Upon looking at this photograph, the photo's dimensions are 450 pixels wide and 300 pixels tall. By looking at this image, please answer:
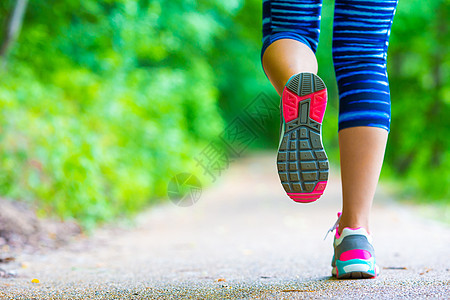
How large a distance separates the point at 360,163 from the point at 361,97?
8.3 inches

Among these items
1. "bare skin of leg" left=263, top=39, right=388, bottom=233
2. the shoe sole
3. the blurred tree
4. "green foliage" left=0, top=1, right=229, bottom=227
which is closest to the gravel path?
the shoe sole

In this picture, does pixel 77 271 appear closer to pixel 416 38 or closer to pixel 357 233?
pixel 357 233

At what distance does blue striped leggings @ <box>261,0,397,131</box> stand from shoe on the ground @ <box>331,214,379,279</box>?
1.11 feet

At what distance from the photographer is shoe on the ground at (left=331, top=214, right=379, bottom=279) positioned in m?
1.51

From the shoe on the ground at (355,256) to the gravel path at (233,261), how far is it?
38mm

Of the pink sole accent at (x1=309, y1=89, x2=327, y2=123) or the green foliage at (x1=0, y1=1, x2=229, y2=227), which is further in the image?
the green foliage at (x1=0, y1=1, x2=229, y2=227)

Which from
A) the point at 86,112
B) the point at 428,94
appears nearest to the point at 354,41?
the point at 86,112

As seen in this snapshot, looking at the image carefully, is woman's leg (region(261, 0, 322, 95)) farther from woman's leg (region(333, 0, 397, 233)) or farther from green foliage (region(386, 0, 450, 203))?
green foliage (region(386, 0, 450, 203))

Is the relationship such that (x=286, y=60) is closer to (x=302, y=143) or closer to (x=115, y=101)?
(x=302, y=143)

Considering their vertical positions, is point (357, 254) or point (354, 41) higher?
point (354, 41)

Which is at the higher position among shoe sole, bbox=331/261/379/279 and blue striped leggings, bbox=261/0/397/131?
blue striped leggings, bbox=261/0/397/131

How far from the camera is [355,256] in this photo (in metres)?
A: 1.51

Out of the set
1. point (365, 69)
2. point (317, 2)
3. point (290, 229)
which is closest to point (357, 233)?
point (365, 69)

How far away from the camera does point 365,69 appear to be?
5.21ft
